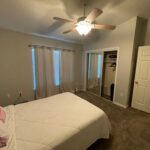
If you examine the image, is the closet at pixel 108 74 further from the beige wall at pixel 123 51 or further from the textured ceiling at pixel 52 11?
the textured ceiling at pixel 52 11

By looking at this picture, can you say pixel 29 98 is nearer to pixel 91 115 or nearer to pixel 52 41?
pixel 52 41

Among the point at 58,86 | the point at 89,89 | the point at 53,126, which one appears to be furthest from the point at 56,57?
the point at 53,126

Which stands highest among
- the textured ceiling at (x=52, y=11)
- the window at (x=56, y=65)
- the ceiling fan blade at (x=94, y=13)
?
the textured ceiling at (x=52, y=11)

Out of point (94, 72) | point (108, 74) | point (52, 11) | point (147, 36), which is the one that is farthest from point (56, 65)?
point (147, 36)

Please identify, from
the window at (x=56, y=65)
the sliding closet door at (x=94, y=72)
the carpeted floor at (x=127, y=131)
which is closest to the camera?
the carpeted floor at (x=127, y=131)

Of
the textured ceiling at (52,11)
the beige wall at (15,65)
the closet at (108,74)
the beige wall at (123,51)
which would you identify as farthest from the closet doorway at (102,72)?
the beige wall at (15,65)

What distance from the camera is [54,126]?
1344 millimetres

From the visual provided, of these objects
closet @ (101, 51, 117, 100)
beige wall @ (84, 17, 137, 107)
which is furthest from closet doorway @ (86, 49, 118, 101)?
beige wall @ (84, 17, 137, 107)

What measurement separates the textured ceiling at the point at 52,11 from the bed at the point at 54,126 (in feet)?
6.58

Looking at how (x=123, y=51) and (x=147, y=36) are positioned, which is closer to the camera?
(x=147, y=36)

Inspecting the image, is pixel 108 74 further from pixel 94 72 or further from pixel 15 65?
pixel 15 65

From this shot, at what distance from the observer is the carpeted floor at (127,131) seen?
5.72 ft

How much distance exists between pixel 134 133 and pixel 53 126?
1783 mm

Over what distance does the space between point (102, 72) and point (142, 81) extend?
1.43 metres
